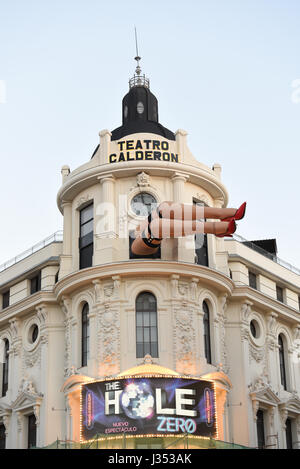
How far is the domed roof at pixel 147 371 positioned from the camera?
1698 inches

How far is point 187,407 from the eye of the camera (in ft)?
141

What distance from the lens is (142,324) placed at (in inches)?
1772

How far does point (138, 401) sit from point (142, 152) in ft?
43.9

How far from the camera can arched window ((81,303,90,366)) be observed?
46094 millimetres

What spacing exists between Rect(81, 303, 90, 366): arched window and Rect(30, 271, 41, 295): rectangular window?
18.1 feet

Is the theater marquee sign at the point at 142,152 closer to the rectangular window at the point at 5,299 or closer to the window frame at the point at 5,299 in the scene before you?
the window frame at the point at 5,299

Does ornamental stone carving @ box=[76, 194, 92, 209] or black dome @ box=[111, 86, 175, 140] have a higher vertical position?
black dome @ box=[111, 86, 175, 140]

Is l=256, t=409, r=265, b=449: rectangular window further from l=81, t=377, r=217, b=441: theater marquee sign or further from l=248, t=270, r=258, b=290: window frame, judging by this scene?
l=248, t=270, r=258, b=290: window frame

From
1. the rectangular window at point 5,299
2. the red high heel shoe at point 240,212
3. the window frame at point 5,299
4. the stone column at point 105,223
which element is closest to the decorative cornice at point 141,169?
the stone column at point 105,223

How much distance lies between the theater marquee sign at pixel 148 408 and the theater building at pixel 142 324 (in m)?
0.05

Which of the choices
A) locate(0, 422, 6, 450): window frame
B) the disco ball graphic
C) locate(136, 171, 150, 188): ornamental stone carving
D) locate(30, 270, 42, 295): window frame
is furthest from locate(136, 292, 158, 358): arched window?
locate(0, 422, 6, 450): window frame
